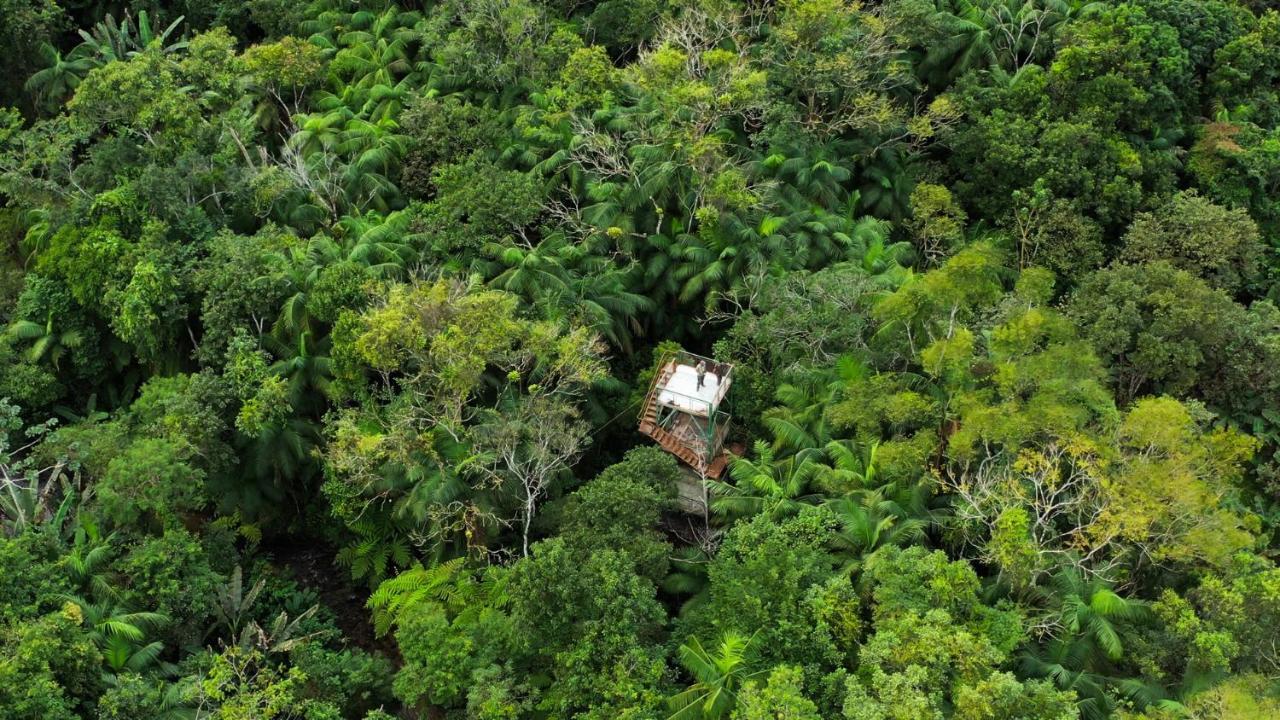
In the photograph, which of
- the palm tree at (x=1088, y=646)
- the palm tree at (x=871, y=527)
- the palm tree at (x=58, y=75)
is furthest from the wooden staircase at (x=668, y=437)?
the palm tree at (x=58, y=75)

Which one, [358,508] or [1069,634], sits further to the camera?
[358,508]

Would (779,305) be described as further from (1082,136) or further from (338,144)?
(338,144)

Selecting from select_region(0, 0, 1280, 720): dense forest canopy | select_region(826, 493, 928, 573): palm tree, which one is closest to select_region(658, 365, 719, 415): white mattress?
select_region(0, 0, 1280, 720): dense forest canopy

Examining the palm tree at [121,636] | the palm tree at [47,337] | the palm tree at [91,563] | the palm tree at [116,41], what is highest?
the palm tree at [116,41]

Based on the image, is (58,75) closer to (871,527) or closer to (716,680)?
(716,680)

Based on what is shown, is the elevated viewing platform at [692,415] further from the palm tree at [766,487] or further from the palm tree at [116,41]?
the palm tree at [116,41]

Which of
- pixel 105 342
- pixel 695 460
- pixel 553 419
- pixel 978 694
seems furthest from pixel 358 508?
pixel 978 694

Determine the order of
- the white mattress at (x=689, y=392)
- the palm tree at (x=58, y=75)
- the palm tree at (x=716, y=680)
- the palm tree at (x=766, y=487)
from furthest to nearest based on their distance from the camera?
1. the palm tree at (x=58, y=75)
2. the white mattress at (x=689, y=392)
3. the palm tree at (x=766, y=487)
4. the palm tree at (x=716, y=680)

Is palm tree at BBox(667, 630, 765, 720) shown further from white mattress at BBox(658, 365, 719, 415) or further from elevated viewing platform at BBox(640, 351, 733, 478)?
white mattress at BBox(658, 365, 719, 415)
